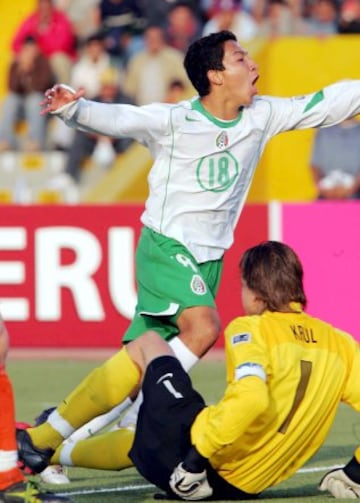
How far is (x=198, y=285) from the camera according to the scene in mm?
6551

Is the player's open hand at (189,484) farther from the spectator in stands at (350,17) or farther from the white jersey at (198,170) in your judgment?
the spectator in stands at (350,17)

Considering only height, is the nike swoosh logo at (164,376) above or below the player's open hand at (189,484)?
above

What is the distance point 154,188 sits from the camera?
22.5ft

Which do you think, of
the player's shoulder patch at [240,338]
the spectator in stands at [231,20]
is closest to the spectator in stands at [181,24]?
the spectator in stands at [231,20]

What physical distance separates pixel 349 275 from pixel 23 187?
18.3ft

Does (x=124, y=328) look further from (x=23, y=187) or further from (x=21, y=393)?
(x=23, y=187)

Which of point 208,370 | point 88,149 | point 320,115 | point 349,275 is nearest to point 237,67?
point 320,115

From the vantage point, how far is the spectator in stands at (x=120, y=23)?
56.3ft

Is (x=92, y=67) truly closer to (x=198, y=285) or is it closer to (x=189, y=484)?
(x=198, y=285)

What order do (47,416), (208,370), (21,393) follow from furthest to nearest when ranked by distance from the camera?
(208,370)
(21,393)
(47,416)

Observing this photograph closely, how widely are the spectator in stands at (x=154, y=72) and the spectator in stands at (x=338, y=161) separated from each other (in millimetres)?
1940

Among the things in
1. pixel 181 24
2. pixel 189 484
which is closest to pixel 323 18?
pixel 181 24

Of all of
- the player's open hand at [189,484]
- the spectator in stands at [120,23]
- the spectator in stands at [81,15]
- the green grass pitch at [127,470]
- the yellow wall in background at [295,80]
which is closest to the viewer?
the player's open hand at [189,484]

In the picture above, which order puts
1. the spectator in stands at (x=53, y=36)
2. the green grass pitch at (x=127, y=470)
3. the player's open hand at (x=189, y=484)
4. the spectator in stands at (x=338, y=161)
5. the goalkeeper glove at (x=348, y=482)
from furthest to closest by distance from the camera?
the spectator in stands at (x=53, y=36) < the spectator in stands at (x=338, y=161) < the green grass pitch at (x=127, y=470) < the goalkeeper glove at (x=348, y=482) < the player's open hand at (x=189, y=484)
